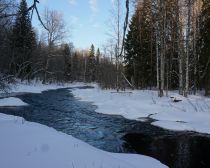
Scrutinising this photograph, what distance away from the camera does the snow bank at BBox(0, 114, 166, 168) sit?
6.49m

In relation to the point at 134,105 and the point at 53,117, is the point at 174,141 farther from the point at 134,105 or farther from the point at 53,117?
the point at 134,105

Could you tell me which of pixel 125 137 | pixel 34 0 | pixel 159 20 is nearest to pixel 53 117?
pixel 125 137

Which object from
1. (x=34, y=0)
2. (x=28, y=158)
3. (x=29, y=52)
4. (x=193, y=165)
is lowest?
(x=193, y=165)

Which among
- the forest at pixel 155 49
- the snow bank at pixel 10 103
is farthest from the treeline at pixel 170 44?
the snow bank at pixel 10 103

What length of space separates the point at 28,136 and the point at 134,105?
12.3 meters

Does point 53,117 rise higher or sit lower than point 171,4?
lower

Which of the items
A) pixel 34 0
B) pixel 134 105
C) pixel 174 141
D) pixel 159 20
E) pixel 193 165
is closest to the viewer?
pixel 34 0

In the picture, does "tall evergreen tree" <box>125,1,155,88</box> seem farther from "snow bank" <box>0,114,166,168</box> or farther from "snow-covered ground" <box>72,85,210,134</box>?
"snow bank" <box>0,114,166,168</box>

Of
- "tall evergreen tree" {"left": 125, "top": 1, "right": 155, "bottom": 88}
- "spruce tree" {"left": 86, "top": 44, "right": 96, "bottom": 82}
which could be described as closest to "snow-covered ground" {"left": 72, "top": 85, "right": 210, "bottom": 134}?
"tall evergreen tree" {"left": 125, "top": 1, "right": 155, "bottom": 88}

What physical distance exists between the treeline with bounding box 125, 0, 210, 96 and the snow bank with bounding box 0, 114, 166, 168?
914 cm

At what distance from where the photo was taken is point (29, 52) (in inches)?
1843

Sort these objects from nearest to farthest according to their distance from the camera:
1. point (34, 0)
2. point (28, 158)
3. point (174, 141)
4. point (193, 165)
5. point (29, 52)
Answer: point (34, 0), point (28, 158), point (193, 165), point (174, 141), point (29, 52)

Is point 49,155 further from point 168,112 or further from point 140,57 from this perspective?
point 140,57

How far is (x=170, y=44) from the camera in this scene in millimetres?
30438
